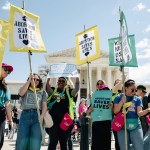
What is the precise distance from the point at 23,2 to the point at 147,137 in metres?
3.41

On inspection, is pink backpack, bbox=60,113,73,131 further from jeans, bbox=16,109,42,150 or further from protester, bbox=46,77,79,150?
jeans, bbox=16,109,42,150

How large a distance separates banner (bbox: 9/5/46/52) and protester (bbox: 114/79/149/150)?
1620 millimetres

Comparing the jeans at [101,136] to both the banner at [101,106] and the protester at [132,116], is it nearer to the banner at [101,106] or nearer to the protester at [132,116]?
the banner at [101,106]

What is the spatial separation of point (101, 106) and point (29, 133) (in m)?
1.43

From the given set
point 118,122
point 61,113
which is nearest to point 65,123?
point 61,113

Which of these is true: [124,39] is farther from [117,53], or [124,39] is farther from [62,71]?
[62,71]

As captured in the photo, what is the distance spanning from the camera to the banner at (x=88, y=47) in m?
6.85

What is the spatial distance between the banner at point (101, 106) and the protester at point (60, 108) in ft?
1.32

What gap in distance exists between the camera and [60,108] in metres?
5.89

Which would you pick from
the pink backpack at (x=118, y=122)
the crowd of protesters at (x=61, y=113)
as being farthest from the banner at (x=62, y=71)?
the pink backpack at (x=118, y=122)

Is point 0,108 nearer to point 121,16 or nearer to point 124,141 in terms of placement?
point 124,141

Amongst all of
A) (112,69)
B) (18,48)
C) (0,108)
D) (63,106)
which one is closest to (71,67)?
(63,106)

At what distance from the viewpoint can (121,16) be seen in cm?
562

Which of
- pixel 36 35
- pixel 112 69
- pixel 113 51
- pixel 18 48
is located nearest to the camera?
pixel 18 48
